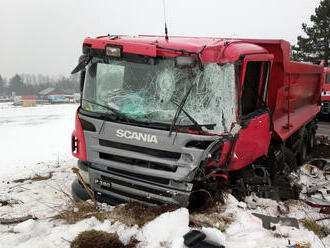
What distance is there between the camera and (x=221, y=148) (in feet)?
11.7

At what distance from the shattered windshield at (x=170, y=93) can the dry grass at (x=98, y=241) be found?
1.39 m

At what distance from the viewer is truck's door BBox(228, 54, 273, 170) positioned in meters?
3.88

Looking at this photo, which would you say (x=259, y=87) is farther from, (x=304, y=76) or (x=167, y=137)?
(x=304, y=76)

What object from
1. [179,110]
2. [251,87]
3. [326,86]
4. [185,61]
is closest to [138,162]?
[179,110]

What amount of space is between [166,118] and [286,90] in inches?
138

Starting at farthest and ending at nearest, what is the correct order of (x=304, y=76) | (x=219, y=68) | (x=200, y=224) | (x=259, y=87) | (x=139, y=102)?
(x=304, y=76) < (x=259, y=87) < (x=139, y=102) < (x=219, y=68) < (x=200, y=224)

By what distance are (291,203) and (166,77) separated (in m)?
2.76

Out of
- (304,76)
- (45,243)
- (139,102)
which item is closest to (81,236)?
(45,243)

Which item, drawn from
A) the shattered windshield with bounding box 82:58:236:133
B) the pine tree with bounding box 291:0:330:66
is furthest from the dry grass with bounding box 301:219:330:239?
the pine tree with bounding box 291:0:330:66

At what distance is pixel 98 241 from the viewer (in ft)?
9.76

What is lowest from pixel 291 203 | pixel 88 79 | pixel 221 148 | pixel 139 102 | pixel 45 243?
pixel 291 203

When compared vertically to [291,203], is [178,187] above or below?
above

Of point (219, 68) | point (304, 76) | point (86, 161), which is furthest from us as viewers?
point (304, 76)

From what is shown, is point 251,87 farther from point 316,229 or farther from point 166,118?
point 316,229
